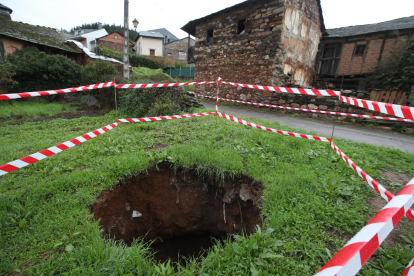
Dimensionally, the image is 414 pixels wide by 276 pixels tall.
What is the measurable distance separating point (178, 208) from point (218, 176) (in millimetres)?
1108

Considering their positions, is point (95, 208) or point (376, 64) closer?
point (95, 208)

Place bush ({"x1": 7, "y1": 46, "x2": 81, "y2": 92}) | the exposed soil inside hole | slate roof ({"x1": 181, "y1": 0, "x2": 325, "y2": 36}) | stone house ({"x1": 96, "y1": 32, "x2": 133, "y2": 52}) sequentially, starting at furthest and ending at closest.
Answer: stone house ({"x1": 96, "y1": 32, "x2": 133, "y2": 52}) → bush ({"x1": 7, "y1": 46, "x2": 81, "y2": 92}) → slate roof ({"x1": 181, "y1": 0, "x2": 325, "y2": 36}) → the exposed soil inside hole

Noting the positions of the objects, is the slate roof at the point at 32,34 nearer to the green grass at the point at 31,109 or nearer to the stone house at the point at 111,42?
the green grass at the point at 31,109

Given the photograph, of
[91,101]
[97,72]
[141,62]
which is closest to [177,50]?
[141,62]

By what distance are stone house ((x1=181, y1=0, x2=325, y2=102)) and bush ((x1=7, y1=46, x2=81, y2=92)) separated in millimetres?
8866

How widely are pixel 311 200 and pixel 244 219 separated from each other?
123 cm

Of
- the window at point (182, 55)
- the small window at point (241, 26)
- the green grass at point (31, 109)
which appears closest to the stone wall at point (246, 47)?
the small window at point (241, 26)

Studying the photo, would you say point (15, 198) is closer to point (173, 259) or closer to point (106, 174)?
point (106, 174)

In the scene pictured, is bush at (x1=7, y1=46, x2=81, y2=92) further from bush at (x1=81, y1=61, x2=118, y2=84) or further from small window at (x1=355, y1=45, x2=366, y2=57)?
small window at (x1=355, y1=45, x2=366, y2=57)

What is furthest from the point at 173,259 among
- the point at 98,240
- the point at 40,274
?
the point at 40,274

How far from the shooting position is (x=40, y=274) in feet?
5.50

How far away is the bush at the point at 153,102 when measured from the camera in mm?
7109

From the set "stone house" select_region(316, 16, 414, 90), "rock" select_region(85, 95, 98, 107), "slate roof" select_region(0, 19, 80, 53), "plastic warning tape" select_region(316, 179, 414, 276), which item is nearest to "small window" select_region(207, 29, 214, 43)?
"stone house" select_region(316, 16, 414, 90)

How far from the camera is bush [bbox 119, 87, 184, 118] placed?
7.11 m
